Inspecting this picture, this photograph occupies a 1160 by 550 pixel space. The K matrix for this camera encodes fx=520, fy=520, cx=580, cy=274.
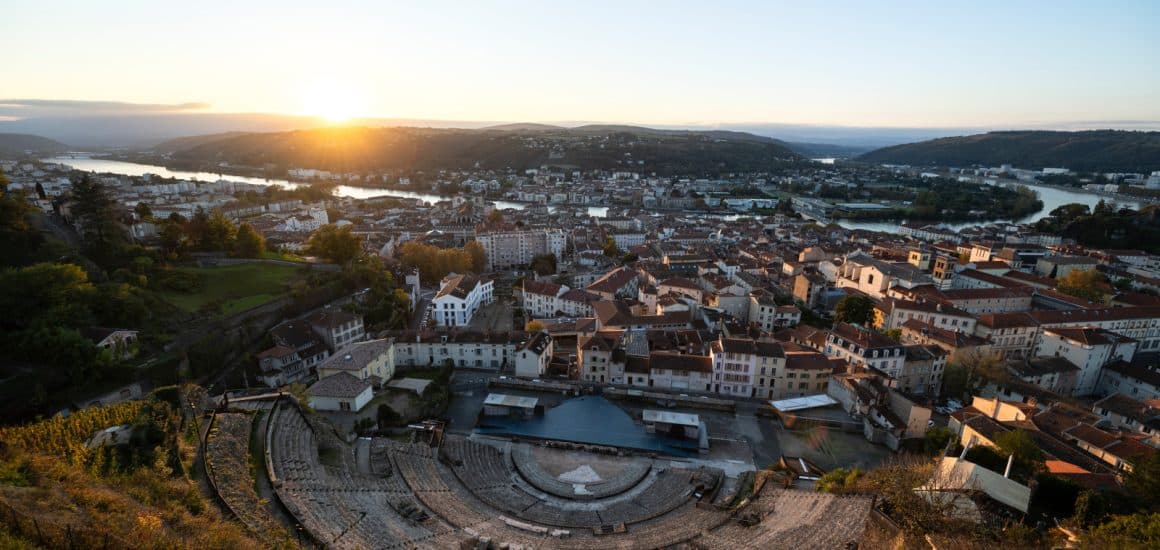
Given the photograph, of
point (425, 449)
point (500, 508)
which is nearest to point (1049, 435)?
point (500, 508)

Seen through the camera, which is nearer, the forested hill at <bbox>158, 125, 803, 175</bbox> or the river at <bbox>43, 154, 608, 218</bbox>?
the river at <bbox>43, 154, 608, 218</bbox>

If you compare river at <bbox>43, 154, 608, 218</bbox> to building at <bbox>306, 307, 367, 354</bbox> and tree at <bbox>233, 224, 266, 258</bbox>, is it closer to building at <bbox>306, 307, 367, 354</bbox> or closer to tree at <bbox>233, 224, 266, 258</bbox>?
tree at <bbox>233, 224, 266, 258</bbox>

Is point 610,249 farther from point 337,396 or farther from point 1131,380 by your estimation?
point 1131,380

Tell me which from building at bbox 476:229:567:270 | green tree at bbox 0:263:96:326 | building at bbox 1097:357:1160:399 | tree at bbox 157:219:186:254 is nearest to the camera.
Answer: green tree at bbox 0:263:96:326

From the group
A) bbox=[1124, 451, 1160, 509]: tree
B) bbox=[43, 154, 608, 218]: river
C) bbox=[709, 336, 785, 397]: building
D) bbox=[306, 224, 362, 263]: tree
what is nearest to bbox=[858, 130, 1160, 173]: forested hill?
bbox=[43, 154, 608, 218]: river

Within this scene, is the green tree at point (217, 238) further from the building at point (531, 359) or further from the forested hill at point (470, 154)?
the forested hill at point (470, 154)

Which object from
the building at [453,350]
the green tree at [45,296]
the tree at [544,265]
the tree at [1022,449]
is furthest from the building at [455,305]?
the tree at [1022,449]

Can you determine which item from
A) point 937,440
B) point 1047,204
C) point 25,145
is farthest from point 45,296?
point 25,145

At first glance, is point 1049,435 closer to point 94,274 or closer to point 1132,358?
point 1132,358
